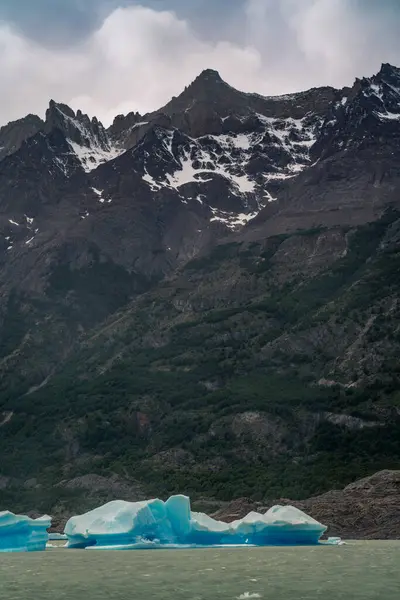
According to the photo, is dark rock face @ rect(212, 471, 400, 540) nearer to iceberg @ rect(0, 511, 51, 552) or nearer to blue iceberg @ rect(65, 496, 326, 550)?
blue iceberg @ rect(65, 496, 326, 550)

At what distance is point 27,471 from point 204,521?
109 metres

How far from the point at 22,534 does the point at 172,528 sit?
14.1 meters

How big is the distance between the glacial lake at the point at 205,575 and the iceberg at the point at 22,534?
8.00m

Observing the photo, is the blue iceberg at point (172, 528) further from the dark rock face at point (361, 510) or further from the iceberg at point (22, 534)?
the dark rock face at point (361, 510)

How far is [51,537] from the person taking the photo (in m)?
124

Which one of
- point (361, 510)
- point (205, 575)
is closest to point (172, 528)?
point (361, 510)

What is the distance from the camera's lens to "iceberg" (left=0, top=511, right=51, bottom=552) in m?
83.5

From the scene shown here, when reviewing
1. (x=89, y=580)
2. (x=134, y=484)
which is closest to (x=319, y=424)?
(x=134, y=484)

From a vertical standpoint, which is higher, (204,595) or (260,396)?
(260,396)

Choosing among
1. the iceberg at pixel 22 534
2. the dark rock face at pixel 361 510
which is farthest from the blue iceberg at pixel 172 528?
the dark rock face at pixel 361 510

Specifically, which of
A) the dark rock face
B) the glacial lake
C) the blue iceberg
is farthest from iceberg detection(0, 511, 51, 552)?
the dark rock face

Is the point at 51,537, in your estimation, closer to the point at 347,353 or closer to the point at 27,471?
the point at 27,471

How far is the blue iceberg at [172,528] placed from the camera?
82125 millimetres

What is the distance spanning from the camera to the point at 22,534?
85250mm
